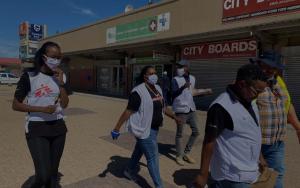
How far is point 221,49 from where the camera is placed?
13.8 metres

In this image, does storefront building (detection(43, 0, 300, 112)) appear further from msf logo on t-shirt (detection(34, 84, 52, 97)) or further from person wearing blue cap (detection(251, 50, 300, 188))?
msf logo on t-shirt (detection(34, 84, 52, 97))

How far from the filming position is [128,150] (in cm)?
606

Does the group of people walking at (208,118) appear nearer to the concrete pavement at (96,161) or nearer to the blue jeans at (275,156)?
the blue jeans at (275,156)

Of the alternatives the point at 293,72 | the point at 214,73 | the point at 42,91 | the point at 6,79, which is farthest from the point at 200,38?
the point at 6,79

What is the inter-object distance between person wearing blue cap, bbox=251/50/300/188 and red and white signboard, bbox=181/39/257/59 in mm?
9932

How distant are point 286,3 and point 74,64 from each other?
22.7 m

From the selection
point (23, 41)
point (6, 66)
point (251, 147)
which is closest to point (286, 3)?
point (251, 147)

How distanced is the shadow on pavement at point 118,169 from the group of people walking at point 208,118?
0.14 meters

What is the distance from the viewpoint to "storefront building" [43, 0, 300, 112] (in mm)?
11594

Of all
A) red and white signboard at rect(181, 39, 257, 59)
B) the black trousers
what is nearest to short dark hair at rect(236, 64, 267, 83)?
the black trousers

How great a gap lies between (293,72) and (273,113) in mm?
9853

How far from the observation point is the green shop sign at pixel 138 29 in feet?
54.0

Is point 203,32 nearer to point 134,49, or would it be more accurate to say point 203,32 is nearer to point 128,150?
point 134,49

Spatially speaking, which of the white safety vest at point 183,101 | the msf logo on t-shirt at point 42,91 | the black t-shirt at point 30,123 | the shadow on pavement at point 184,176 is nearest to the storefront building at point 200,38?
the white safety vest at point 183,101
